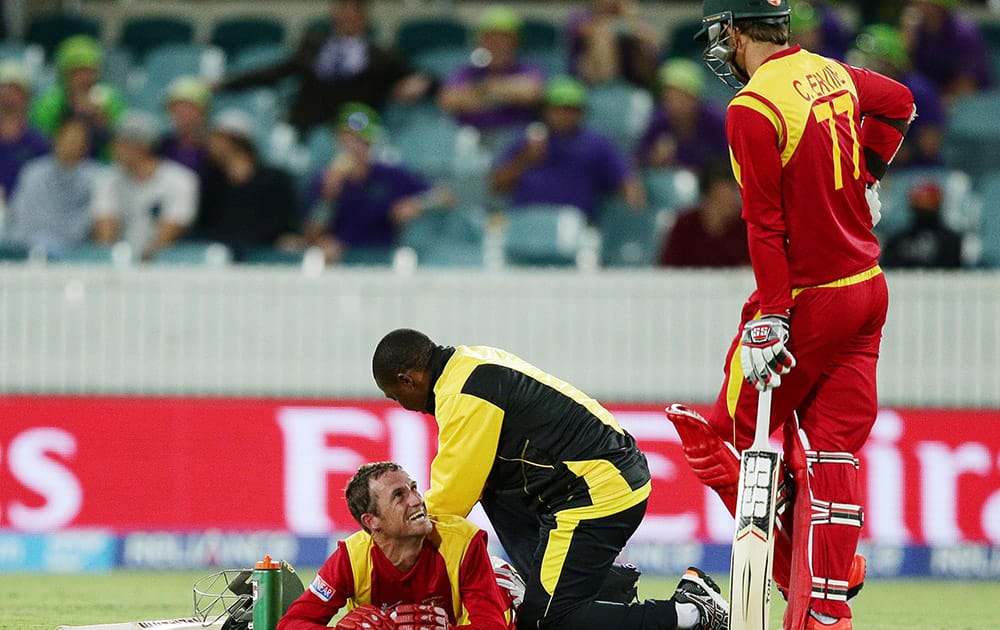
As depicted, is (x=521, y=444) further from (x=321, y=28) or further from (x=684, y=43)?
(x=684, y=43)

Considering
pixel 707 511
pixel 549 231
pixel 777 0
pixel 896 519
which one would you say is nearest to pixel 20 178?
pixel 549 231

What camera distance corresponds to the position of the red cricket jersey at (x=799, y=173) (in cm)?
526

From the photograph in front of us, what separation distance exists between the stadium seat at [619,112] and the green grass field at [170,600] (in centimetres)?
416

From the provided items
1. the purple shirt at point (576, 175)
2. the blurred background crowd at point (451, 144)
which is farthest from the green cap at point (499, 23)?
the purple shirt at point (576, 175)

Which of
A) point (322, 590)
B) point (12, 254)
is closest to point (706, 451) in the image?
point (322, 590)

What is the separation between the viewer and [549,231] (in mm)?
10367

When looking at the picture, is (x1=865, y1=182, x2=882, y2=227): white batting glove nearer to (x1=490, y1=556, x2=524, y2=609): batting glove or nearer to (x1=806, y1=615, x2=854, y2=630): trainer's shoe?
(x1=806, y1=615, x2=854, y2=630): trainer's shoe

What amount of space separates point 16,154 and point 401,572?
7.41 m

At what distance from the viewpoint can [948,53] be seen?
1196 centimetres

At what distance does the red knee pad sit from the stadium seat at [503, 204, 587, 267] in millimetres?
4621

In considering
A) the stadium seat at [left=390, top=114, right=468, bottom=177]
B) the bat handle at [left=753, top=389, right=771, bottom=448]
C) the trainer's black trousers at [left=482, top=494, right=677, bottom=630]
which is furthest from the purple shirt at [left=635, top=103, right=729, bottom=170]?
the bat handle at [left=753, top=389, right=771, bottom=448]

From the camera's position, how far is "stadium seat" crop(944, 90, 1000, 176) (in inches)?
457

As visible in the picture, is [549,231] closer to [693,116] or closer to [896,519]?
[693,116]

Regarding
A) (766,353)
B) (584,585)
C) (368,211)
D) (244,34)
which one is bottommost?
(584,585)
